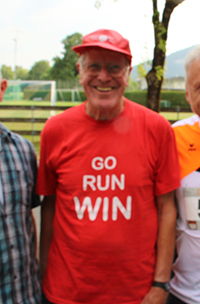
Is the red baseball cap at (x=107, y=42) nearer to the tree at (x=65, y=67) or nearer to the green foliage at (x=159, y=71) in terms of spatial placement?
the green foliage at (x=159, y=71)

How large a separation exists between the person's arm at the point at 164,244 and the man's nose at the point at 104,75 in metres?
0.73

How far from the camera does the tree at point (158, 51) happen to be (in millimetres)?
7396

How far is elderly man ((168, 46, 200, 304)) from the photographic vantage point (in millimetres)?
1755

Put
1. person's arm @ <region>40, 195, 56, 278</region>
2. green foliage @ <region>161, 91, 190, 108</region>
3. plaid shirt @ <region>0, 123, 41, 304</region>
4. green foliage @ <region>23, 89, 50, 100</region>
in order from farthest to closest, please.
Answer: green foliage @ <region>161, 91, 190, 108</region>, green foliage @ <region>23, 89, 50, 100</region>, person's arm @ <region>40, 195, 56, 278</region>, plaid shirt @ <region>0, 123, 41, 304</region>

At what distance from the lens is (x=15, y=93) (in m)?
29.1

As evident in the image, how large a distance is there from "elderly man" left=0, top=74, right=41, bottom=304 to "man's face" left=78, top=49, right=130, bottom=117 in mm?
516

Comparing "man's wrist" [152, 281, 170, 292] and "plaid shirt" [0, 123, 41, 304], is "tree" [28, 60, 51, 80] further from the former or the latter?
"man's wrist" [152, 281, 170, 292]

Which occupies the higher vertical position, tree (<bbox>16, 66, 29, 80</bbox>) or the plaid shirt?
tree (<bbox>16, 66, 29, 80</bbox>)

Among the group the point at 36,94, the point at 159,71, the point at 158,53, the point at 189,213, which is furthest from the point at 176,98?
the point at 189,213

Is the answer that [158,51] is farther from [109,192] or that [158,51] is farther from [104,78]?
[109,192]

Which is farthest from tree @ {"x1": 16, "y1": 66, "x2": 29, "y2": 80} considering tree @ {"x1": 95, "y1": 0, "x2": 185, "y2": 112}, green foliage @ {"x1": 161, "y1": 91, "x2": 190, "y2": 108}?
tree @ {"x1": 95, "y1": 0, "x2": 185, "y2": 112}

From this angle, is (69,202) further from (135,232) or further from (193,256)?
(193,256)

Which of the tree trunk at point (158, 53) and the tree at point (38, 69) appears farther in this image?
the tree at point (38, 69)

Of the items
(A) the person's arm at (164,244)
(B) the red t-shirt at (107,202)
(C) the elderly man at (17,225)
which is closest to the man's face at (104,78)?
(B) the red t-shirt at (107,202)
